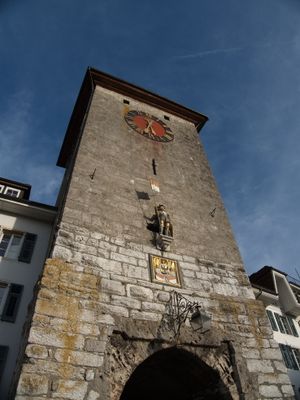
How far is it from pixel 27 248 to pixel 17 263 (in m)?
0.52

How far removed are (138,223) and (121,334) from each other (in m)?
2.64

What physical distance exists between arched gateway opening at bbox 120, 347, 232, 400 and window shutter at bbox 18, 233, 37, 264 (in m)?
3.82

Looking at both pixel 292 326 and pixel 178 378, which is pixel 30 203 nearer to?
pixel 178 378

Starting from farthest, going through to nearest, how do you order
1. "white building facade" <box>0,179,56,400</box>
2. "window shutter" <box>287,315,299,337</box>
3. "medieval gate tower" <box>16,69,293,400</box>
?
"window shutter" <box>287,315,299,337</box>
"white building facade" <box>0,179,56,400</box>
"medieval gate tower" <box>16,69,293,400</box>

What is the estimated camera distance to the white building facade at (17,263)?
20.1ft

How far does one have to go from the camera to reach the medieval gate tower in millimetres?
4441

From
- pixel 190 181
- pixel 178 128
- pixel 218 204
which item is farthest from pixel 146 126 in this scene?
pixel 218 204

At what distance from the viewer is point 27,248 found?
7980 millimetres

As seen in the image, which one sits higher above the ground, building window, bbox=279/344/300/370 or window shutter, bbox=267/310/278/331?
window shutter, bbox=267/310/278/331

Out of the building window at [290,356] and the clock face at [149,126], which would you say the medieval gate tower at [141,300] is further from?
the building window at [290,356]

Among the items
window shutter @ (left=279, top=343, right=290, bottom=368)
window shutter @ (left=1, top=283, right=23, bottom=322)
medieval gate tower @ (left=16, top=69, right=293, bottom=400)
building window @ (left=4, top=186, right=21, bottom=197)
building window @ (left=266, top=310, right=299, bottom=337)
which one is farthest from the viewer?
building window @ (left=266, top=310, right=299, bottom=337)

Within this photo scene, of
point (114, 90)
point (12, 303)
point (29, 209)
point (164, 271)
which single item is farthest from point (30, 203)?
point (114, 90)

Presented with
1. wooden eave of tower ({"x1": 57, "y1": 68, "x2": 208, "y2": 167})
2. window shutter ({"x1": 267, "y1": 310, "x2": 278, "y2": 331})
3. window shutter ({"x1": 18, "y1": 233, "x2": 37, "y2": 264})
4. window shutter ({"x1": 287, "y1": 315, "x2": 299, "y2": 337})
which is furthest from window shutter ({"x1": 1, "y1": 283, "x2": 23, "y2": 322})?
window shutter ({"x1": 287, "y1": 315, "x2": 299, "y2": 337})

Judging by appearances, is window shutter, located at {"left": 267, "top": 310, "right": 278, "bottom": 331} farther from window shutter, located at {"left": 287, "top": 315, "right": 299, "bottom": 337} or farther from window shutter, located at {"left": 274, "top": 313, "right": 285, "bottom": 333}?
window shutter, located at {"left": 287, "top": 315, "right": 299, "bottom": 337}
